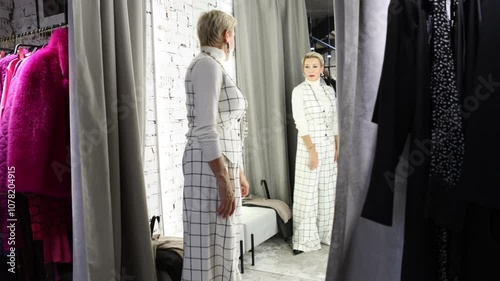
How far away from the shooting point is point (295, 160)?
2248mm

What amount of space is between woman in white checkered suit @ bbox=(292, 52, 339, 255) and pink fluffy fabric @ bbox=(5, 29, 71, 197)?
1243 millimetres

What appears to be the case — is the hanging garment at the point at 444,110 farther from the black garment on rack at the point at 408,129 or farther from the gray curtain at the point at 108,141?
the gray curtain at the point at 108,141

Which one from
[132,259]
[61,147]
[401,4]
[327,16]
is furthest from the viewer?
[327,16]

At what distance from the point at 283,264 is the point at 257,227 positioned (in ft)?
0.91

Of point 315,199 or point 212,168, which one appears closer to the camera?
point 212,168

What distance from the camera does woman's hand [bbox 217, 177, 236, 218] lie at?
4.75ft

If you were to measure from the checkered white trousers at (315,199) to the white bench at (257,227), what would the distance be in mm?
149

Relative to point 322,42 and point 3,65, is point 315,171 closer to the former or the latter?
point 322,42

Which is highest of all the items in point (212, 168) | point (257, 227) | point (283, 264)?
point (212, 168)

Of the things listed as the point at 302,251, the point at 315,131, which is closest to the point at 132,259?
the point at 302,251

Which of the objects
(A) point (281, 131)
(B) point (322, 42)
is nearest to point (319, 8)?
(B) point (322, 42)

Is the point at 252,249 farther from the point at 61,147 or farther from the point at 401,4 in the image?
the point at 401,4

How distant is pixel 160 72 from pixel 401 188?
150cm

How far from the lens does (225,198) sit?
57.1 inches
